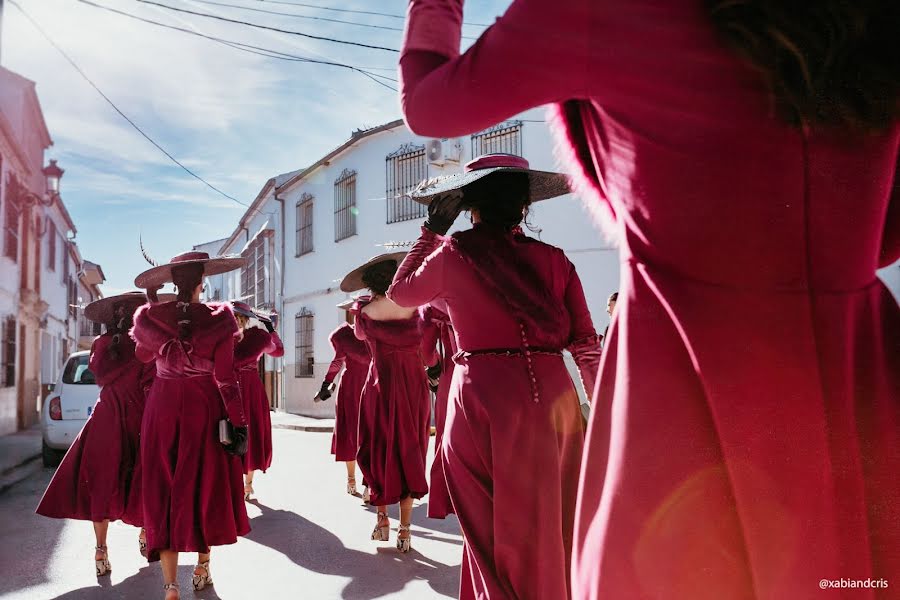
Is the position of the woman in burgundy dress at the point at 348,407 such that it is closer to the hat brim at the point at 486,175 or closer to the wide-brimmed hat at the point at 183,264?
the wide-brimmed hat at the point at 183,264

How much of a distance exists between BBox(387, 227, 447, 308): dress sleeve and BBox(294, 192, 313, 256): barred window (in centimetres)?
1943

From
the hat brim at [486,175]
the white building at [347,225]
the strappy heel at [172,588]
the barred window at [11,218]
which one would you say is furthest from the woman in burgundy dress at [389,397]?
the barred window at [11,218]

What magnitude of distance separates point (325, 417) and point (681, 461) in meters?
20.0

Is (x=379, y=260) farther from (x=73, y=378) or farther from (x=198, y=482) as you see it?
(x=73, y=378)

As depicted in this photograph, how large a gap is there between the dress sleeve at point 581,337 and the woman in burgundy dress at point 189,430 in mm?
2311

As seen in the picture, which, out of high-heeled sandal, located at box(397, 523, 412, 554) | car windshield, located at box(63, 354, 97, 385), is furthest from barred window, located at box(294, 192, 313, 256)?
high-heeled sandal, located at box(397, 523, 412, 554)

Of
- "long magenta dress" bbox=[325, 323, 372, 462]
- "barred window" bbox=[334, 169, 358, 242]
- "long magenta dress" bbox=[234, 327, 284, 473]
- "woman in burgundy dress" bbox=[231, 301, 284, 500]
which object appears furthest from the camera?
"barred window" bbox=[334, 169, 358, 242]

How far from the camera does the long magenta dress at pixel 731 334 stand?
1.01 m

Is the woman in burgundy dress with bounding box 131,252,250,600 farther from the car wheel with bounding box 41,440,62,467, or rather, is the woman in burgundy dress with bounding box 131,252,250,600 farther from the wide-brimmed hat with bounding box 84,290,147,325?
the car wheel with bounding box 41,440,62,467

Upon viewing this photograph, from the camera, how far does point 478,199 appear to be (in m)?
3.33

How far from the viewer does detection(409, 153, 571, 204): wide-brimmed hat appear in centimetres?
324

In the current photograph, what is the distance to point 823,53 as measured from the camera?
1014mm

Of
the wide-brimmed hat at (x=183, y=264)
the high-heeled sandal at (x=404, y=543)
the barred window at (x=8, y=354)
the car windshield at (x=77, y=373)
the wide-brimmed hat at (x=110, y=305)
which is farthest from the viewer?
the barred window at (x=8, y=354)

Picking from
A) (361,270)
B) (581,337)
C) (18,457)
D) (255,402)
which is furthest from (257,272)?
(581,337)
